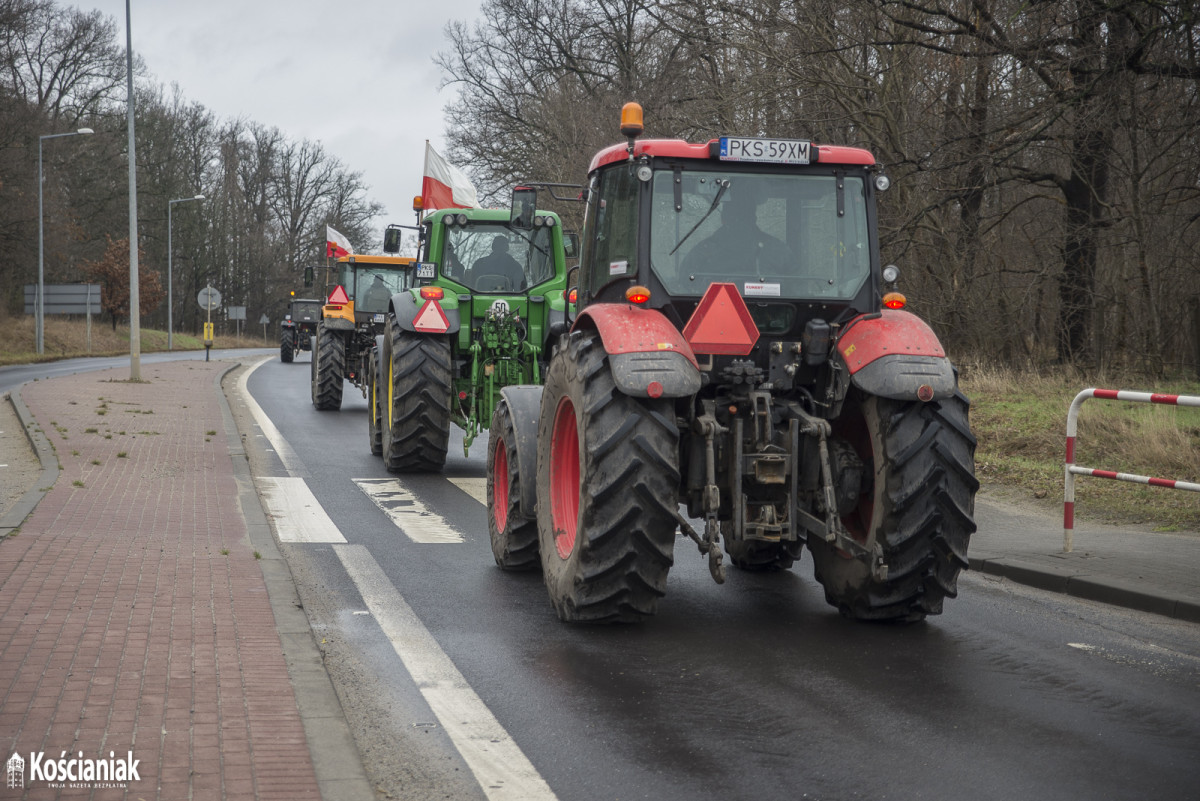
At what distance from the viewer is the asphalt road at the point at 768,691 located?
4055 mm

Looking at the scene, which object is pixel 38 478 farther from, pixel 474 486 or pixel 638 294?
pixel 638 294

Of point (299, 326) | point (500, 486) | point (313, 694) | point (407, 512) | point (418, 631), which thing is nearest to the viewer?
point (313, 694)

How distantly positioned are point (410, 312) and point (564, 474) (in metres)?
6.25

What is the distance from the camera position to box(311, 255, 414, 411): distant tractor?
67.4 feet

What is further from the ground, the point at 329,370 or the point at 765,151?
the point at 765,151

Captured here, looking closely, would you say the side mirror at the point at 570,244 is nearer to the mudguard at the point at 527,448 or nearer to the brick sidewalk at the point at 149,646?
the brick sidewalk at the point at 149,646

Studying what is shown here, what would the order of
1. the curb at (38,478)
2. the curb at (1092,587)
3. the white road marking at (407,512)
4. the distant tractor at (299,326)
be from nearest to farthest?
the curb at (1092,587) → the curb at (38,478) → the white road marking at (407,512) → the distant tractor at (299,326)

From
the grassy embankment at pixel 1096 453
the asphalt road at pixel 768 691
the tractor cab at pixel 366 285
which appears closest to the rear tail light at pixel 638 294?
the asphalt road at pixel 768 691

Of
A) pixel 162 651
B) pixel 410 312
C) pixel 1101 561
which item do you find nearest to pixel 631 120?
pixel 162 651

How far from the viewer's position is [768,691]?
5.05 metres

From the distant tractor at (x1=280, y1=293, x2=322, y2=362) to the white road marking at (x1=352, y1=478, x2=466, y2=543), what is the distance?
32.4 meters

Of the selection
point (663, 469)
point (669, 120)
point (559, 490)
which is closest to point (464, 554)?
point (559, 490)

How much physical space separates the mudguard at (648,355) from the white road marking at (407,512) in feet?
11.0

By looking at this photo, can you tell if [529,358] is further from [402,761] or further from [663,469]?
[402,761]
